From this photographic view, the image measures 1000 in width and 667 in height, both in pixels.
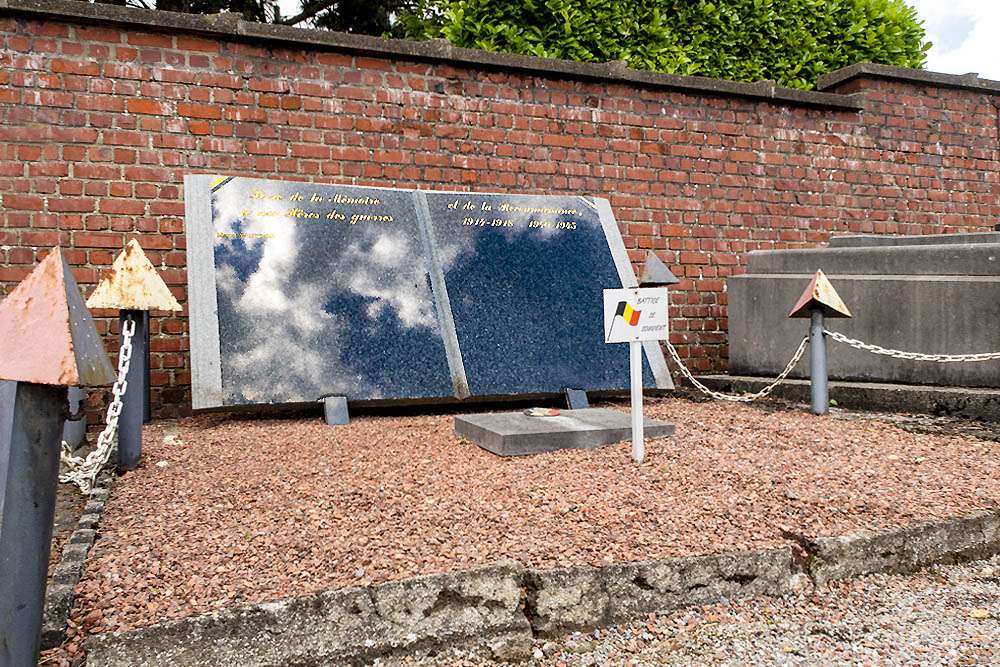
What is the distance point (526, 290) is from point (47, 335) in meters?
3.52

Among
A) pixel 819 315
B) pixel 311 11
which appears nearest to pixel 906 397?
pixel 819 315

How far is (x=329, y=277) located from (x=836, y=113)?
5217mm

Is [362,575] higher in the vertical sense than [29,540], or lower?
lower

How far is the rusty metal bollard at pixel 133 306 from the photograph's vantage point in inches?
122

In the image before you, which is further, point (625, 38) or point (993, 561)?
point (625, 38)

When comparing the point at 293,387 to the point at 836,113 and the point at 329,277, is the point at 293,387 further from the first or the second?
the point at 836,113

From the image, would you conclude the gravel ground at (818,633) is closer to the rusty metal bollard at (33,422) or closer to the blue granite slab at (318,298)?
the rusty metal bollard at (33,422)

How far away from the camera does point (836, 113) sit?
688cm

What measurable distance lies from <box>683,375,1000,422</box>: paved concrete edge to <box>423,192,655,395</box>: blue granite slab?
47.5 inches

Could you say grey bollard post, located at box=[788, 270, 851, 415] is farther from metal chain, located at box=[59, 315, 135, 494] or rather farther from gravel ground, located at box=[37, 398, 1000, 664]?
metal chain, located at box=[59, 315, 135, 494]

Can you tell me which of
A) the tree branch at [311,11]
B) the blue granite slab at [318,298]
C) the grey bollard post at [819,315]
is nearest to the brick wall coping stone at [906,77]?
the grey bollard post at [819,315]

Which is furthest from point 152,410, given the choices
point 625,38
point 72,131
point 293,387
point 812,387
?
point 625,38

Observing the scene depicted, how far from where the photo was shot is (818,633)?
6.73ft

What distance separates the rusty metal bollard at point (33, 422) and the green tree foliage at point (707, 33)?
6.18 meters
